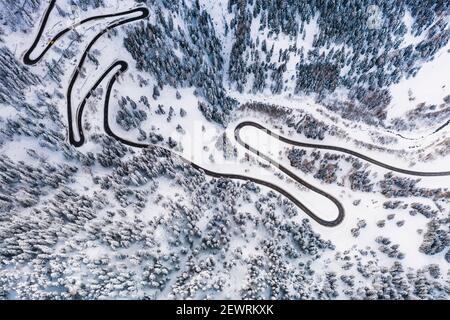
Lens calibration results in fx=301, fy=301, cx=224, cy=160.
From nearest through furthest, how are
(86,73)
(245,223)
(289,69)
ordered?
1. (245,223)
2. (86,73)
3. (289,69)

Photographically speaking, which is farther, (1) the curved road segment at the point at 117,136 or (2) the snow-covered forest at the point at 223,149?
(1) the curved road segment at the point at 117,136

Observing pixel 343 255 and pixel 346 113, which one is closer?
pixel 343 255

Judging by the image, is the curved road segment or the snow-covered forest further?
the curved road segment

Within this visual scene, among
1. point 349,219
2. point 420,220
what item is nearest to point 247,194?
point 349,219

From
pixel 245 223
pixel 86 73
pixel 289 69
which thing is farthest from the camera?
pixel 289 69

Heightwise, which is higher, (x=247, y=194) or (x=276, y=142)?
(x=276, y=142)

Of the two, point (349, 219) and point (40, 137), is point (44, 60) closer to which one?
point (40, 137)

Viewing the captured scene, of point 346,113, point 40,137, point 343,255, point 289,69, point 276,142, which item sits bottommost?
point 343,255

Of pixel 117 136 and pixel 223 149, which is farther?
pixel 223 149

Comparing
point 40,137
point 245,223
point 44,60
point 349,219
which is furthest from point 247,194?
point 44,60
